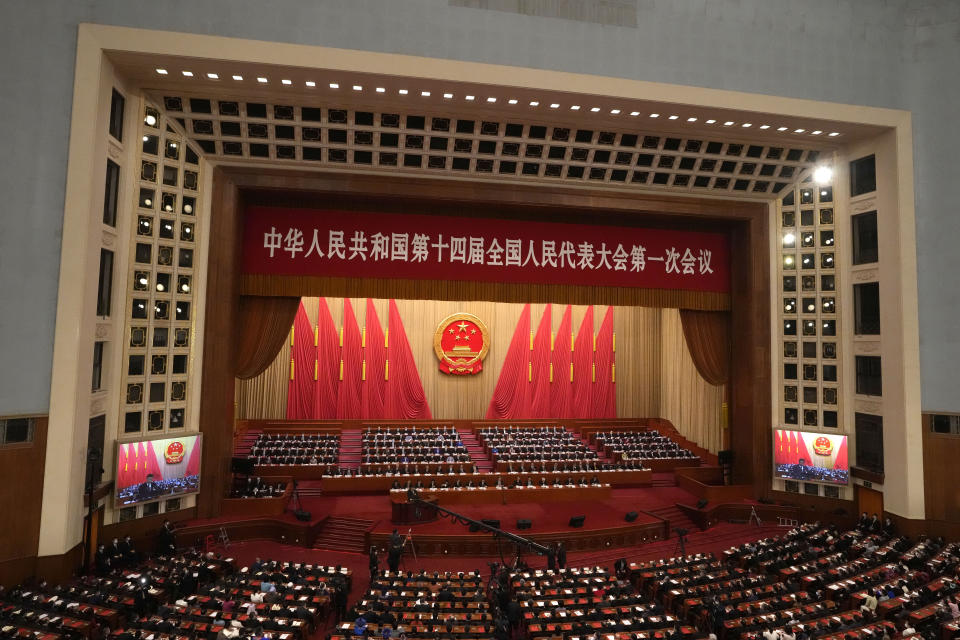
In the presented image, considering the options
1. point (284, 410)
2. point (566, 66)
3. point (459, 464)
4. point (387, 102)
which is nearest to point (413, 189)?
point (387, 102)

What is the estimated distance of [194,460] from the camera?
11.9 metres

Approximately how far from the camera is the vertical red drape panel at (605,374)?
22000 mm

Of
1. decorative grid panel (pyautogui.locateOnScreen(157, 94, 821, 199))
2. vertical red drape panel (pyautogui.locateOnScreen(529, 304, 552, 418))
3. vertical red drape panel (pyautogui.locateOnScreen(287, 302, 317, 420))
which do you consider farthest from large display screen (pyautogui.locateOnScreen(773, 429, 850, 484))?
vertical red drape panel (pyautogui.locateOnScreen(287, 302, 317, 420))

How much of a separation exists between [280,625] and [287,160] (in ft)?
30.5

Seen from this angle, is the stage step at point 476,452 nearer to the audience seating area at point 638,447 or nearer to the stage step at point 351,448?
the stage step at point 351,448

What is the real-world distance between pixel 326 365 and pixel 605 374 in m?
10.4

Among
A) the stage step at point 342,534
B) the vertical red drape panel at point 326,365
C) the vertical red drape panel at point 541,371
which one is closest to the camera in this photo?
the stage step at point 342,534

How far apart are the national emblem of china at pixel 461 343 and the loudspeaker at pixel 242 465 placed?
925 cm

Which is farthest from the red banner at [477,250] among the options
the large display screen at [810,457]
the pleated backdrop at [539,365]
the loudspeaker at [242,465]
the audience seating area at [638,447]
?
the pleated backdrop at [539,365]

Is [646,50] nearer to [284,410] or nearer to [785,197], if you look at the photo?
[785,197]

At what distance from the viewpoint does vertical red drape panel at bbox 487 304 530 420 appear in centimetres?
2155

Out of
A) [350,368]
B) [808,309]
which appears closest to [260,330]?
[350,368]

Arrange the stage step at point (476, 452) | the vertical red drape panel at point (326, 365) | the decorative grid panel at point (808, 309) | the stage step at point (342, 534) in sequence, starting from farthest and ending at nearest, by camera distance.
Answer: the vertical red drape panel at point (326, 365) → the stage step at point (476, 452) → the decorative grid panel at point (808, 309) → the stage step at point (342, 534)

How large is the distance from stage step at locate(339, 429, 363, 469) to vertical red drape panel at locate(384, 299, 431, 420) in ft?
5.09
